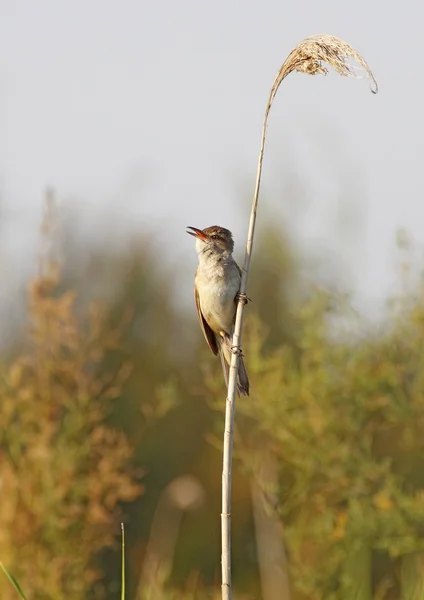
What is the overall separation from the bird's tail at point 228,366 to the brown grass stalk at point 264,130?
1.27 meters

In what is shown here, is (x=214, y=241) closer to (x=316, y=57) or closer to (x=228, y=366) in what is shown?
(x=228, y=366)

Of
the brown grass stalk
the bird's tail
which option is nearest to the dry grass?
the brown grass stalk

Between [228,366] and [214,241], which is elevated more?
[214,241]

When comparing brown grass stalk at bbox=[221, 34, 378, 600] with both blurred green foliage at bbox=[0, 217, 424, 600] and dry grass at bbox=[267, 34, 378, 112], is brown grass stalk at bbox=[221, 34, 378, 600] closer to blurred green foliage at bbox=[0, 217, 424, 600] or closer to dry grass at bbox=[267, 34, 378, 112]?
dry grass at bbox=[267, 34, 378, 112]

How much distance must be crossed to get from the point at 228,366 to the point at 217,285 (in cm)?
35

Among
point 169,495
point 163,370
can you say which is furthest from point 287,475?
point 169,495

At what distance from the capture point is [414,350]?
7129 millimetres

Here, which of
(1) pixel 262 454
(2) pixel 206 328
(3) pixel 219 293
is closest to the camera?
(3) pixel 219 293

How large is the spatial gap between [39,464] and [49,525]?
1.07 feet

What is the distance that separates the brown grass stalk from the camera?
3.42m

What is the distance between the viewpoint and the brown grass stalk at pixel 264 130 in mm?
3422

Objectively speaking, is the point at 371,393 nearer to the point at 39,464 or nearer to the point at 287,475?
the point at 39,464

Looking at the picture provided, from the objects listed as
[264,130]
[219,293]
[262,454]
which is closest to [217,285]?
[219,293]

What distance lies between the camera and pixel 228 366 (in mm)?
5512
